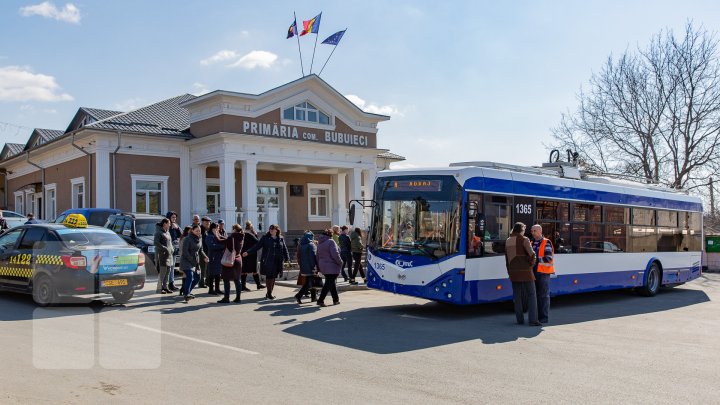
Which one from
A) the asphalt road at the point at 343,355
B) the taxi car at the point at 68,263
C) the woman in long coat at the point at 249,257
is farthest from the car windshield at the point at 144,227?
the taxi car at the point at 68,263

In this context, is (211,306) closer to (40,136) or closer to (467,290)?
(467,290)

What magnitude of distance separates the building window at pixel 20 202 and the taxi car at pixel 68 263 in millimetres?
24796

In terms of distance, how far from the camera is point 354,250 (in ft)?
60.7

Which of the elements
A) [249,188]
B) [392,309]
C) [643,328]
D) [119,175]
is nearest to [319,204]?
[249,188]

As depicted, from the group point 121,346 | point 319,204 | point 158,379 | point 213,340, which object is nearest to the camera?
point 158,379

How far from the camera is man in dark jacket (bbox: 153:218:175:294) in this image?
13.9 metres

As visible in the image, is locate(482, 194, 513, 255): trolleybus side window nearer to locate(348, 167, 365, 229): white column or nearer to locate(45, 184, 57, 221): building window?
locate(348, 167, 365, 229): white column

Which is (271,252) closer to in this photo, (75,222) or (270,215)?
(75,222)

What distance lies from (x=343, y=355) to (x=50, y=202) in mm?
26962

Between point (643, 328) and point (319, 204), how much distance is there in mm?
22542

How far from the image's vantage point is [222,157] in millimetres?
25391

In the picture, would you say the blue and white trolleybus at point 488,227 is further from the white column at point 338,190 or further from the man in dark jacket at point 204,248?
the white column at point 338,190

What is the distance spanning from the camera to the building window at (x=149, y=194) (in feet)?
85.5

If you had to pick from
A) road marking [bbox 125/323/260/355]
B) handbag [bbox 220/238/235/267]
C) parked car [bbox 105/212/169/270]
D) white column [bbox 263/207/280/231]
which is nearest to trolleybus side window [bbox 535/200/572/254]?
handbag [bbox 220/238/235/267]
